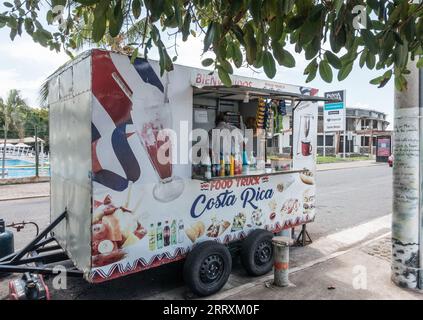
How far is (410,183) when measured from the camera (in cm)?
496

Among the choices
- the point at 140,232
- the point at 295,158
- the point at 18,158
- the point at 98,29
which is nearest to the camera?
the point at 98,29

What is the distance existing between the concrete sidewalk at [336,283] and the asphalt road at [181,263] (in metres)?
0.40

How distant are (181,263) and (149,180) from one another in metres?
1.87

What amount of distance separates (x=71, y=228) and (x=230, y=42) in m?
3.31

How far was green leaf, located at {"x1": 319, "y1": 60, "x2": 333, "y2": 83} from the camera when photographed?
2.30 m

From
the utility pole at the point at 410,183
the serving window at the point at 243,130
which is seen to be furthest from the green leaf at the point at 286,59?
the utility pole at the point at 410,183

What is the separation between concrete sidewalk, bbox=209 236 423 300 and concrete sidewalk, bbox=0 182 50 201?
1088 centimetres

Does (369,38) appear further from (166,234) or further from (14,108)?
(14,108)

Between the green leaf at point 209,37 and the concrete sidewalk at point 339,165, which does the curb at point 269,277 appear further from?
the concrete sidewalk at point 339,165

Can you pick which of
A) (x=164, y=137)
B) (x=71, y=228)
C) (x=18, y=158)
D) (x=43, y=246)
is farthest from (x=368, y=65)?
(x=18, y=158)

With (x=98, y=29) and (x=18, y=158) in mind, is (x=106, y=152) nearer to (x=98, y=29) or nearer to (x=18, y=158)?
(x=98, y=29)

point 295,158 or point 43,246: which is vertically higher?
point 295,158

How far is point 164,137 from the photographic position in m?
4.50

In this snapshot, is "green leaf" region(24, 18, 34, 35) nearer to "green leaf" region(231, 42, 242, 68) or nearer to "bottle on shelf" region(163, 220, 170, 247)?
"green leaf" region(231, 42, 242, 68)
